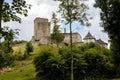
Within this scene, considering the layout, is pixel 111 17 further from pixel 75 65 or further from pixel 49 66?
pixel 49 66

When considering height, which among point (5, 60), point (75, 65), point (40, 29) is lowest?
point (75, 65)

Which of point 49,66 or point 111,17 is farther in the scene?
point 49,66

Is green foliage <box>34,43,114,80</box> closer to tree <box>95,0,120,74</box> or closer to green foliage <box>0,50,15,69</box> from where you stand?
tree <box>95,0,120,74</box>

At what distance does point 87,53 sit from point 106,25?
105 feet

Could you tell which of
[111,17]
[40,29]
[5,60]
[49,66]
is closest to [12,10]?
[5,60]

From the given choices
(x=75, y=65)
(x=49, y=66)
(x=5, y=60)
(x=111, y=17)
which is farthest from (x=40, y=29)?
(x=5, y=60)

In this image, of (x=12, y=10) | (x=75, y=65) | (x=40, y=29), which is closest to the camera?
(x=12, y=10)

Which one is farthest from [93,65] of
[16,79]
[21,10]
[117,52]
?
[21,10]

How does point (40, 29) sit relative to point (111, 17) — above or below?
above

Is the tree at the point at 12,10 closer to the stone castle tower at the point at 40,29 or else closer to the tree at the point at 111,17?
the tree at the point at 111,17

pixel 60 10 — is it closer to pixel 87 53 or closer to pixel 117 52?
pixel 117 52

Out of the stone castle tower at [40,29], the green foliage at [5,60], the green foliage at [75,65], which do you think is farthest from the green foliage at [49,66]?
the stone castle tower at [40,29]

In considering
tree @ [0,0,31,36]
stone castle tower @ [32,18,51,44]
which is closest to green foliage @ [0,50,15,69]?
tree @ [0,0,31,36]

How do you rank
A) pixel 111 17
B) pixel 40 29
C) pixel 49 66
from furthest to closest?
pixel 40 29
pixel 49 66
pixel 111 17
